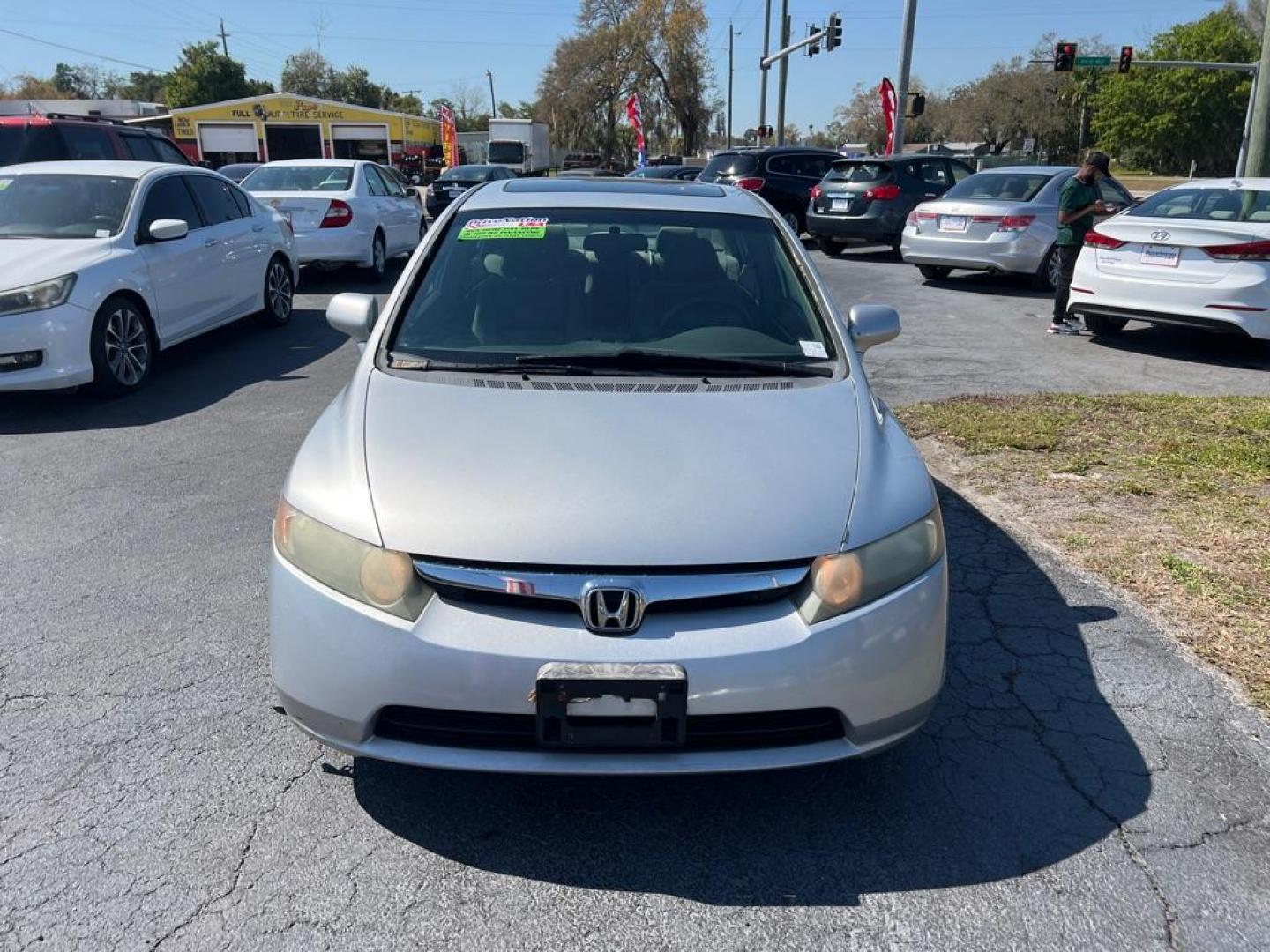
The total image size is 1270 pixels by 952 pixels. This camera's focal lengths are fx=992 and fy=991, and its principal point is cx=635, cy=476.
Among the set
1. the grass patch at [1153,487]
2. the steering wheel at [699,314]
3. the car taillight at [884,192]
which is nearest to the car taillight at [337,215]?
the car taillight at [884,192]

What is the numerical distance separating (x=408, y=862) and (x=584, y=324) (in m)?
1.92

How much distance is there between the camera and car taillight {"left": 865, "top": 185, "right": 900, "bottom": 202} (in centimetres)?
1583

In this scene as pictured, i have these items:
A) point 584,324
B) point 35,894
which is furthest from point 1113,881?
point 35,894

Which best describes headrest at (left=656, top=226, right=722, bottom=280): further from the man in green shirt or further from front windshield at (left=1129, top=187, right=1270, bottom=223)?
the man in green shirt

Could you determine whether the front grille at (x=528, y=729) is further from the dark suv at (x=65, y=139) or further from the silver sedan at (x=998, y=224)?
the silver sedan at (x=998, y=224)

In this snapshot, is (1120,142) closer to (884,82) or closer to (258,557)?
(884,82)

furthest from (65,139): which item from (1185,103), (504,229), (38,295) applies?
(1185,103)

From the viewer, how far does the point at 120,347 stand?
23.4 feet

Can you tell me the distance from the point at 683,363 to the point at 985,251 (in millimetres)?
10382

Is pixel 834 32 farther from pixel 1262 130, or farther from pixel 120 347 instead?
pixel 120 347

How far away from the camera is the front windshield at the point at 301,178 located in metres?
13.2

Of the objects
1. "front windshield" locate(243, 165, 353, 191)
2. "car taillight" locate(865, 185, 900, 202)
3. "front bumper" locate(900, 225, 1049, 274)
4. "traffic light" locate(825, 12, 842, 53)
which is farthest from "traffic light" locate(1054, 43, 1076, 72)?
"front windshield" locate(243, 165, 353, 191)

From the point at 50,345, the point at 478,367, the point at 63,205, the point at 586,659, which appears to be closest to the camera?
the point at 586,659

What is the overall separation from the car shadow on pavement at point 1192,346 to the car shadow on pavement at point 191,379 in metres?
7.60
